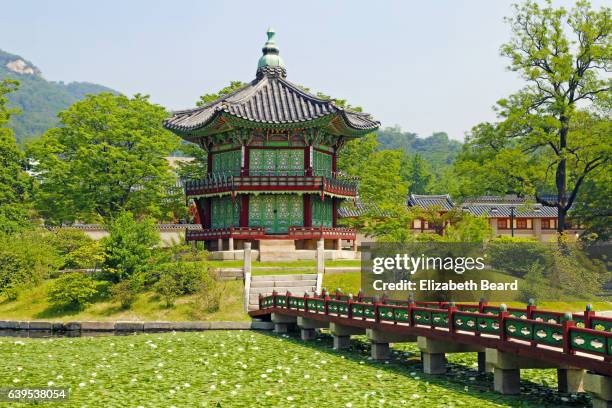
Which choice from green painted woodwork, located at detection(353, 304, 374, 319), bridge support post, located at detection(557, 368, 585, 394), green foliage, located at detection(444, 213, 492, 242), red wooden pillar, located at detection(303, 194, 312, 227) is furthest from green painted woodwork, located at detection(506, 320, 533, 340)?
red wooden pillar, located at detection(303, 194, 312, 227)

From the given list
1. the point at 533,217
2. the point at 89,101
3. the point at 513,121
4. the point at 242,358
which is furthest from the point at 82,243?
the point at 533,217

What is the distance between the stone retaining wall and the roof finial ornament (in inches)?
1027

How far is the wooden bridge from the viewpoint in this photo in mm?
15500

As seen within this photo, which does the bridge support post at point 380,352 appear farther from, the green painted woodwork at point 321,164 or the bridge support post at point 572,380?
the green painted woodwork at point 321,164

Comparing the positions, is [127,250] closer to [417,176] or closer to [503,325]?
[503,325]

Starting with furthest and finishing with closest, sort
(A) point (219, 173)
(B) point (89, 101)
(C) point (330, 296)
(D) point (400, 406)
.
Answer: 1. (B) point (89, 101)
2. (A) point (219, 173)
3. (C) point (330, 296)
4. (D) point (400, 406)

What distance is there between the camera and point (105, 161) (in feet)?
174

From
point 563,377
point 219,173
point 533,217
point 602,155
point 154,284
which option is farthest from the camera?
point 533,217

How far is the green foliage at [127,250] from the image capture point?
3741cm

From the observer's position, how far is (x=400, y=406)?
1611cm

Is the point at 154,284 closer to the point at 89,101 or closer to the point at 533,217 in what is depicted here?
the point at 89,101

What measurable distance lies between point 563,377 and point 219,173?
1389 inches

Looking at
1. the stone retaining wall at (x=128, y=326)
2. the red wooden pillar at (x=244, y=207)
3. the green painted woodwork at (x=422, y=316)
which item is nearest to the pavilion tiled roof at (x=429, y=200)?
the red wooden pillar at (x=244, y=207)

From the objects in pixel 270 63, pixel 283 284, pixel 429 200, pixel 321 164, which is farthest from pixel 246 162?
pixel 429 200
